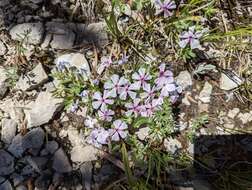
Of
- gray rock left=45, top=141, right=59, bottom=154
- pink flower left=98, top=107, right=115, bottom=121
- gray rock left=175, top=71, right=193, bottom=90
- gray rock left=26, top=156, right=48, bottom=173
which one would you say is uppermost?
gray rock left=175, top=71, right=193, bottom=90

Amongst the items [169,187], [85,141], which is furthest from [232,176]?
[85,141]

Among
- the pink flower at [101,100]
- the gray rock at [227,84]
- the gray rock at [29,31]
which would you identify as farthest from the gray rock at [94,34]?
the gray rock at [227,84]

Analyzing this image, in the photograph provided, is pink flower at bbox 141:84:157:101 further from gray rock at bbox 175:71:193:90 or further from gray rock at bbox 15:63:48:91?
gray rock at bbox 15:63:48:91

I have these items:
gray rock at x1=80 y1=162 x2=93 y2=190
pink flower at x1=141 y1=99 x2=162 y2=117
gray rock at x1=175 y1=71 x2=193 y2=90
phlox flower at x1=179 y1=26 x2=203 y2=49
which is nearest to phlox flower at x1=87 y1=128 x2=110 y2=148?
gray rock at x1=80 y1=162 x2=93 y2=190

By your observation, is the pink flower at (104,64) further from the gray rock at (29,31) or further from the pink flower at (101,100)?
the gray rock at (29,31)

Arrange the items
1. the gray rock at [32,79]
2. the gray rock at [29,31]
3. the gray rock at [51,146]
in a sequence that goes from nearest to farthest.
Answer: the gray rock at [51,146] < the gray rock at [32,79] < the gray rock at [29,31]
